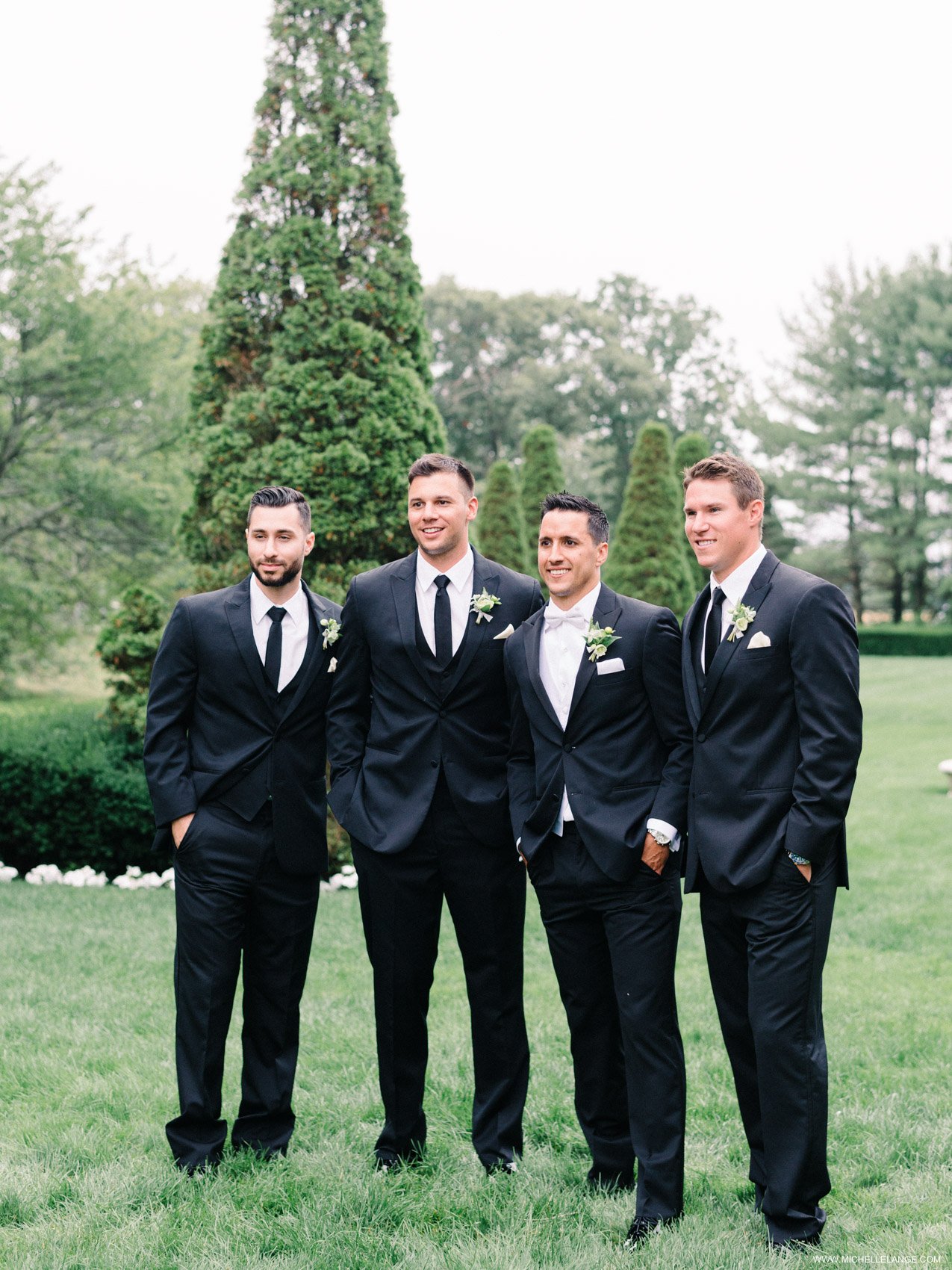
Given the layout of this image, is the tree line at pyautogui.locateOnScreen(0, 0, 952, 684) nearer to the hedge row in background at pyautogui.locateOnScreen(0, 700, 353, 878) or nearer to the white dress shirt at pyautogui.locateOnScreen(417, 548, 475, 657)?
the hedge row in background at pyautogui.locateOnScreen(0, 700, 353, 878)

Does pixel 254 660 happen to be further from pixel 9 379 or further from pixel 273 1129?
pixel 9 379

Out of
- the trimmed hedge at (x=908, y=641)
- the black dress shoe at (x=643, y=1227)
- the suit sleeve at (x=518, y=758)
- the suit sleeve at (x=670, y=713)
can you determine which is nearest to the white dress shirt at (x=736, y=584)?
the suit sleeve at (x=670, y=713)

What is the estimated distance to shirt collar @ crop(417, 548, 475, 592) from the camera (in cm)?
422

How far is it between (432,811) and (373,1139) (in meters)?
1.34

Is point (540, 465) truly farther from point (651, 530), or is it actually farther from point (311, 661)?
point (311, 661)

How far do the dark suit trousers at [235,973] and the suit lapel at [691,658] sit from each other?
156cm

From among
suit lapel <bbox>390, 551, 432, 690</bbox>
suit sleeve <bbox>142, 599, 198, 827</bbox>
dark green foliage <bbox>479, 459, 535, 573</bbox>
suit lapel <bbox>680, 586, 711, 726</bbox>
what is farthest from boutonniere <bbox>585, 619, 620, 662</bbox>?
dark green foliage <bbox>479, 459, 535, 573</bbox>

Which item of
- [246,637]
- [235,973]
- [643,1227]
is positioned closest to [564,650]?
[246,637]

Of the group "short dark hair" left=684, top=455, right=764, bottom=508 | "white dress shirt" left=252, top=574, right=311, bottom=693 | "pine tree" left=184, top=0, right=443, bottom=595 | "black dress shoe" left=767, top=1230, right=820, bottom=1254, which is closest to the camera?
"black dress shoe" left=767, top=1230, right=820, bottom=1254

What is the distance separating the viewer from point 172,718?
13.8 feet

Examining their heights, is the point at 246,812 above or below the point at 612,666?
below

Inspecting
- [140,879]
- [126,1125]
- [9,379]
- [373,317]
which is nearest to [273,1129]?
[126,1125]

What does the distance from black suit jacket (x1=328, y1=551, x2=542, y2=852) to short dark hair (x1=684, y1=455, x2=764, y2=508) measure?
861 mm

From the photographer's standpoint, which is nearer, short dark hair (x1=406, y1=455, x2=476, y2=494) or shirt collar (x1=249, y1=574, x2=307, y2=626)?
short dark hair (x1=406, y1=455, x2=476, y2=494)
